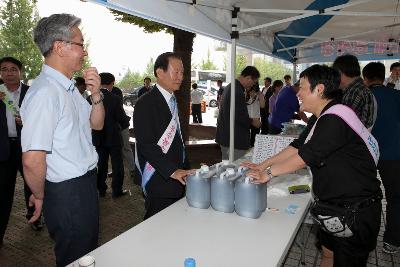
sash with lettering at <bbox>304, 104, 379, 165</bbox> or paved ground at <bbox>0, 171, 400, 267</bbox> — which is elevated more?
sash with lettering at <bbox>304, 104, 379, 165</bbox>

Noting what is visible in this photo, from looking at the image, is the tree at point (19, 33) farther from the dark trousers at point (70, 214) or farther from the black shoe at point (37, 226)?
the dark trousers at point (70, 214)

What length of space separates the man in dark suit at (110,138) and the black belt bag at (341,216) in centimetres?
327

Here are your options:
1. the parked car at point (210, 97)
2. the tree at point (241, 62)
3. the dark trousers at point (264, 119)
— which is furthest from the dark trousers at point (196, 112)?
the tree at point (241, 62)

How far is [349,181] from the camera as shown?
1501 millimetres

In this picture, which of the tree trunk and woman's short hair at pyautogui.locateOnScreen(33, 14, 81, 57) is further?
the tree trunk

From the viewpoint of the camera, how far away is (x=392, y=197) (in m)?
2.88

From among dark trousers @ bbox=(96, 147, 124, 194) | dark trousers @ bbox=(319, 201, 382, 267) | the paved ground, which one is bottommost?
the paved ground

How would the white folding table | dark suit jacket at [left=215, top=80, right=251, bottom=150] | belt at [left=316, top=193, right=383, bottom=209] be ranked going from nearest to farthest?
the white folding table → belt at [left=316, top=193, right=383, bottom=209] → dark suit jacket at [left=215, top=80, right=251, bottom=150]

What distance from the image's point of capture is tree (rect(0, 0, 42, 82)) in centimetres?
2142

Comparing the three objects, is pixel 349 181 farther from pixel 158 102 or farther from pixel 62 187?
pixel 62 187

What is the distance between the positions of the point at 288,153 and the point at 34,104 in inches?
55.2

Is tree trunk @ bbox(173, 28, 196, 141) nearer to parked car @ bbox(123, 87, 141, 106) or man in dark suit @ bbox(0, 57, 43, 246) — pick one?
man in dark suit @ bbox(0, 57, 43, 246)

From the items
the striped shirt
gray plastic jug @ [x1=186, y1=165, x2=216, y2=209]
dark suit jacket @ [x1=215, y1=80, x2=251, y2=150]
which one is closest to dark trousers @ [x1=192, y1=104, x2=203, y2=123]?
dark suit jacket @ [x1=215, y1=80, x2=251, y2=150]

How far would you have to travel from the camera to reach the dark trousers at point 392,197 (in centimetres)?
279
